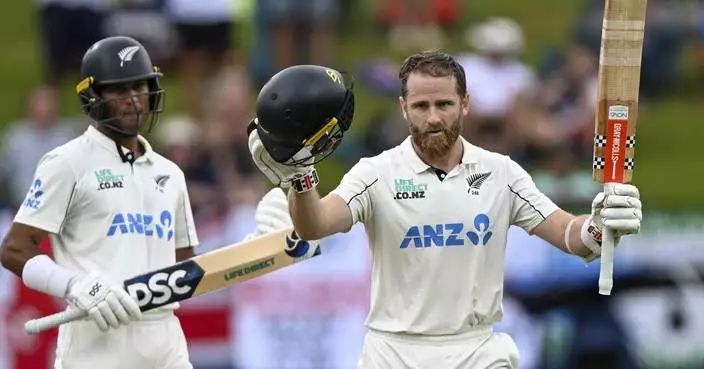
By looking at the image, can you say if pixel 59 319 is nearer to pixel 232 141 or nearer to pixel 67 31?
pixel 232 141

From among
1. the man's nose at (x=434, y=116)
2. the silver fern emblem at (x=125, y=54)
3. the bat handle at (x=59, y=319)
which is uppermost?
the silver fern emblem at (x=125, y=54)

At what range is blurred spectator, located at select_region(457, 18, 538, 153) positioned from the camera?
1305 centimetres

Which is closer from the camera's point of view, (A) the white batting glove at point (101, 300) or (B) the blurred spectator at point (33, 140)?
(A) the white batting glove at point (101, 300)

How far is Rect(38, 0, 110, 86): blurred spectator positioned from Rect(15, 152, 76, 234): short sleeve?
743 centimetres

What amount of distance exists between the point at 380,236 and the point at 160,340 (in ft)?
4.32

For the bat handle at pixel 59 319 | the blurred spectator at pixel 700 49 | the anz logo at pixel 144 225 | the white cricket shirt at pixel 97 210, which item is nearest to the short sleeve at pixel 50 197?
the white cricket shirt at pixel 97 210

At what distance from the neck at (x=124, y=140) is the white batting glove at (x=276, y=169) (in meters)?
1.43

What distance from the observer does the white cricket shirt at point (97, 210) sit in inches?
A: 283

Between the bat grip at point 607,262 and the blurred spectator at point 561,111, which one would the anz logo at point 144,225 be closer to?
the bat grip at point 607,262

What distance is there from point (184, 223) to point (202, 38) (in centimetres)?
743

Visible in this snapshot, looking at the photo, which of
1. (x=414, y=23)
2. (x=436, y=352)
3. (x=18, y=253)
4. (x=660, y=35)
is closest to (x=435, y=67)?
(x=436, y=352)

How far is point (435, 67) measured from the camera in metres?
6.70

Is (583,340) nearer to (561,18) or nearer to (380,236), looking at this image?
(380,236)

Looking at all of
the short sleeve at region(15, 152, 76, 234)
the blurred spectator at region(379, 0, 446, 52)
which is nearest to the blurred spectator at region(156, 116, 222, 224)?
the blurred spectator at region(379, 0, 446, 52)
